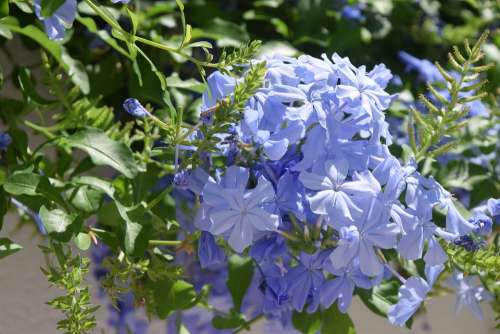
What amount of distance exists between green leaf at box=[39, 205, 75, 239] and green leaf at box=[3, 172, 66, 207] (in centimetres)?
3

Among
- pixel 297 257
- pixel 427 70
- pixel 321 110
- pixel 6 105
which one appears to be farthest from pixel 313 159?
pixel 427 70

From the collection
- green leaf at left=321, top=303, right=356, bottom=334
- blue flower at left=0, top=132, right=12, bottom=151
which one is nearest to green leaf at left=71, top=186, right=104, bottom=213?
blue flower at left=0, top=132, right=12, bottom=151

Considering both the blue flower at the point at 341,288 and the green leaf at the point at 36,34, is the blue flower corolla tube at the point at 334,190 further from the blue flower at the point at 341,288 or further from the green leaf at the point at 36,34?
the green leaf at the point at 36,34

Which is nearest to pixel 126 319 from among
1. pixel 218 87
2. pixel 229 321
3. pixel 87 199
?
pixel 229 321

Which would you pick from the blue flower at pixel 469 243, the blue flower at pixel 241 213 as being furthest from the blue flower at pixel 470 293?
the blue flower at pixel 241 213

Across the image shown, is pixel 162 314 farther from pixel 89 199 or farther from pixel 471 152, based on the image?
pixel 471 152

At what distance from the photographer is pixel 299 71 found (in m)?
0.98

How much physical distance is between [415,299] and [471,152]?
504mm

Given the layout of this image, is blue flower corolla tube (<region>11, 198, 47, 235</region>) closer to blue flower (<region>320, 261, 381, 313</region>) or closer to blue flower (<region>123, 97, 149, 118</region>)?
blue flower (<region>123, 97, 149, 118</region>)

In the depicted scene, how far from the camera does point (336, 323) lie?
112cm

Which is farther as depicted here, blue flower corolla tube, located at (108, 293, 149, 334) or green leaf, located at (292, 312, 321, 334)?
blue flower corolla tube, located at (108, 293, 149, 334)

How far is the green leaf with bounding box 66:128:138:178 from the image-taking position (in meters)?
1.07

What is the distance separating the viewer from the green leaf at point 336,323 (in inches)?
43.9

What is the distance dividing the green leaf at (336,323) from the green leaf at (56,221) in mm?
366
